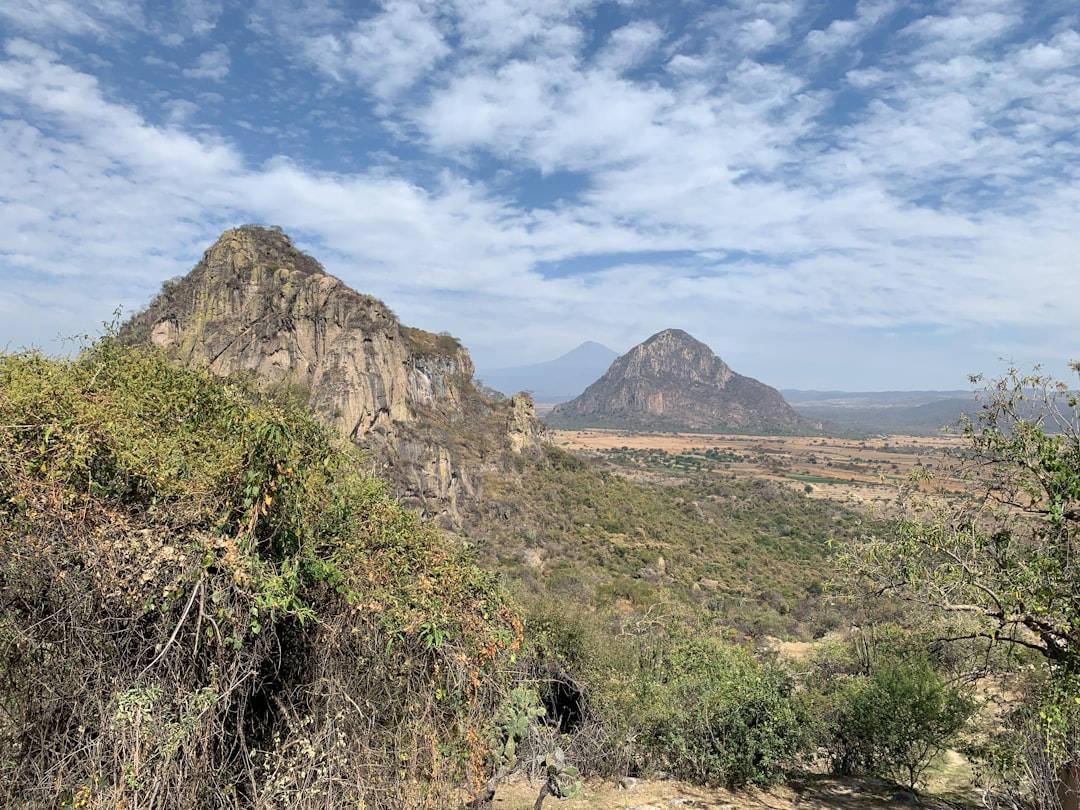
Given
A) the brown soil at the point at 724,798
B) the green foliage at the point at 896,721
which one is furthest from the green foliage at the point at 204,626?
the green foliage at the point at 896,721

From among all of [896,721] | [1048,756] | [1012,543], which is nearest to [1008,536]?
[1012,543]

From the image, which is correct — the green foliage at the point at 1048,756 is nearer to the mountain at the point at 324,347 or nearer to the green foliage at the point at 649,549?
the green foliage at the point at 649,549

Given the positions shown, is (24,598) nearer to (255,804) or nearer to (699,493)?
(255,804)

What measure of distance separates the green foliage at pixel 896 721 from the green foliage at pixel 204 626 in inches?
446

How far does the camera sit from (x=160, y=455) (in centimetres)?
502

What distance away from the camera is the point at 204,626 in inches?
192

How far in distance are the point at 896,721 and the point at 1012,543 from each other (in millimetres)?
7566

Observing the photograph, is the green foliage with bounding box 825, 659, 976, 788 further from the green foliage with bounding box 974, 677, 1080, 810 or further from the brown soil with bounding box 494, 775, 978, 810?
the green foliage with bounding box 974, 677, 1080, 810

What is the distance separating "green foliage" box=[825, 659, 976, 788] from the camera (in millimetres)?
12391

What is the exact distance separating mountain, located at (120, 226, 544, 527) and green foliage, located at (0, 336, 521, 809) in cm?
3321

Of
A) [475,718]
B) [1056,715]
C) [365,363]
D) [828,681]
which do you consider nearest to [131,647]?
[475,718]

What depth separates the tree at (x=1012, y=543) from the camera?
259 inches

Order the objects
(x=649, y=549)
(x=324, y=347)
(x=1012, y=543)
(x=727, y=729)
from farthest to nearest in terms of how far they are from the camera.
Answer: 1. (x=649, y=549)
2. (x=324, y=347)
3. (x=727, y=729)
4. (x=1012, y=543)

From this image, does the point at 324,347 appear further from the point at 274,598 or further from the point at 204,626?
the point at 274,598
